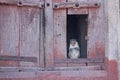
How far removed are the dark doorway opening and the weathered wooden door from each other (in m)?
0.33

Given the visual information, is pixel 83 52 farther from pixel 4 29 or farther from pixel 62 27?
pixel 4 29

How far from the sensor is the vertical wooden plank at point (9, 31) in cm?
348

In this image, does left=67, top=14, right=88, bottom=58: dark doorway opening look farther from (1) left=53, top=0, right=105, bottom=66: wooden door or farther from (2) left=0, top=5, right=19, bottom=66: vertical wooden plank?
(2) left=0, top=5, right=19, bottom=66: vertical wooden plank

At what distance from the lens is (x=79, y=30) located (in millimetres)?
3781

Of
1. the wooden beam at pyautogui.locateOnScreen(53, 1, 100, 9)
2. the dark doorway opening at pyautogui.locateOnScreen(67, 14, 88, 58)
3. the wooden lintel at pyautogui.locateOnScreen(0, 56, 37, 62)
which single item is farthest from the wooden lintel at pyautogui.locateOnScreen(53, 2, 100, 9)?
the wooden lintel at pyautogui.locateOnScreen(0, 56, 37, 62)

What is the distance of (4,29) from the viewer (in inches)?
137

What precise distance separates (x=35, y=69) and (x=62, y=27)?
45 cm

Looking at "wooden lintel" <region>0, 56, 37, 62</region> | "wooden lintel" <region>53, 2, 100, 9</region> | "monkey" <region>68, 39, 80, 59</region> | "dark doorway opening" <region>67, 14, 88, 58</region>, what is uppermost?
"wooden lintel" <region>53, 2, 100, 9</region>

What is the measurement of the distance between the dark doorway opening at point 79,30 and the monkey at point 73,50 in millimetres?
64

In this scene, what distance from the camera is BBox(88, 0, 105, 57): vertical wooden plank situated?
3582 millimetres

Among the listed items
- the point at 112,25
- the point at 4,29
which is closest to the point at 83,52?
the point at 112,25

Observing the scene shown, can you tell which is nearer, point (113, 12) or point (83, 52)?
point (113, 12)

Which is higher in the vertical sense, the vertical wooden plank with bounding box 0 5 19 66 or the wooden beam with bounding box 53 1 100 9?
the wooden beam with bounding box 53 1 100 9

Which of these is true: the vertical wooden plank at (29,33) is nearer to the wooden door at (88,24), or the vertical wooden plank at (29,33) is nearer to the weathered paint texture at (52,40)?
the weathered paint texture at (52,40)
